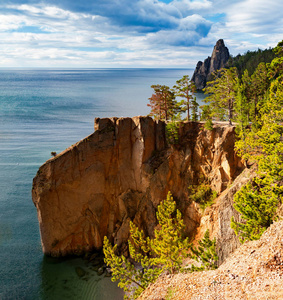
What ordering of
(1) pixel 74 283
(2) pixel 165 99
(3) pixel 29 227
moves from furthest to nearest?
1. (2) pixel 165 99
2. (3) pixel 29 227
3. (1) pixel 74 283

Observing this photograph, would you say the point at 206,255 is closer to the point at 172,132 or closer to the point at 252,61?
the point at 172,132

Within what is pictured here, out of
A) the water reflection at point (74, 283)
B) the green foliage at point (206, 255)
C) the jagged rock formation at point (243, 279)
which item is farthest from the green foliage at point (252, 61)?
the jagged rock formation at point (243, 279)

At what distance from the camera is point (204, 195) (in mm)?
34906

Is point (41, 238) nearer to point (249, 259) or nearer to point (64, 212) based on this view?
point (64, 212)

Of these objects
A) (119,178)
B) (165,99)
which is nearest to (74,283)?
(119,178)

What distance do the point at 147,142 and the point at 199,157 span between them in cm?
825

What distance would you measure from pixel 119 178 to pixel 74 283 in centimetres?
1590

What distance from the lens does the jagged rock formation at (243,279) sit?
513 inches

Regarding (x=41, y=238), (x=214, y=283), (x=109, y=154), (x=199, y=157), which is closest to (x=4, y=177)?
(x=41, y=238)

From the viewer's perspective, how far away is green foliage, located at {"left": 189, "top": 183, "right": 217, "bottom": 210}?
112 feet

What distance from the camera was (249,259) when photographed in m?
15.4

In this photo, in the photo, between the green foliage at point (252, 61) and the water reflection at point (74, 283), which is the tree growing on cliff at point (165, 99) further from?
the green foliage at point (252, 61)

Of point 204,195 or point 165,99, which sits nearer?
point 204,195

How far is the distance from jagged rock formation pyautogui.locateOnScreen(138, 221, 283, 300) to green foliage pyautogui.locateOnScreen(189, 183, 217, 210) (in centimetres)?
1691
